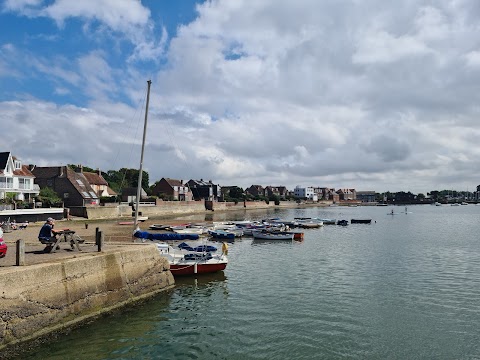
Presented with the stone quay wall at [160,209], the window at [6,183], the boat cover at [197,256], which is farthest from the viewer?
the stone quay wall at [160,209]

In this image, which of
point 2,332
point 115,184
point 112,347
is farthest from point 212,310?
point 115,184

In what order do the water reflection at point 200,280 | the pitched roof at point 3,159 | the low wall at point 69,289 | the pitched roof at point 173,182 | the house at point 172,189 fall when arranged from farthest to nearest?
the pitched roof at point 173,182
the house at point 172,189
the pitched roof at point 3,159
the water reflection at point 200,280
the low wall at point 69,289

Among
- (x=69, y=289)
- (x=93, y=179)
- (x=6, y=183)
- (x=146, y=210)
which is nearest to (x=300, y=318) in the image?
(x=69, y=289)

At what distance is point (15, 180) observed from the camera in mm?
72812

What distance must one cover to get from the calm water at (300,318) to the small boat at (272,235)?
2040cm

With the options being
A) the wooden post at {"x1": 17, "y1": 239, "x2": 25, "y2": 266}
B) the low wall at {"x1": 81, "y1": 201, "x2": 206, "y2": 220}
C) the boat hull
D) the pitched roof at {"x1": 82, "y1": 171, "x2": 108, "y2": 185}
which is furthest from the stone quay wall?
the wooden post at {"x1": 17, "y1": 239, "x2": 25, "y2": 266}

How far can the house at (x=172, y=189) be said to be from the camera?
141 meters

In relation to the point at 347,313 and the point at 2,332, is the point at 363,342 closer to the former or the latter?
the point at 347,313

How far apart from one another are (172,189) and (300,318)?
12555 cm

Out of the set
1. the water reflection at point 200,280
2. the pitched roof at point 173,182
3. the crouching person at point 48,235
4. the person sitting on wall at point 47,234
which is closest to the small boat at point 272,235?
the water reflection at point 200,280

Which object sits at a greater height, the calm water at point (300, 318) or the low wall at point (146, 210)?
the low wall at point (146, 210)

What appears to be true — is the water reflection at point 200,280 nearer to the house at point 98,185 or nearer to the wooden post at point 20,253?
the wooden post at point 20,253

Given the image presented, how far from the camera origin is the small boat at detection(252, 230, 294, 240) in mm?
52659

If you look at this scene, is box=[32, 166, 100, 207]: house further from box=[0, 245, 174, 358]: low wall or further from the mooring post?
the mooring post
